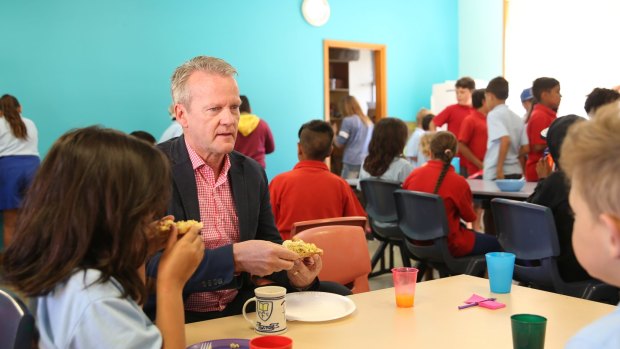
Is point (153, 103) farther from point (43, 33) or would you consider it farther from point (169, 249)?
point (169, 249)

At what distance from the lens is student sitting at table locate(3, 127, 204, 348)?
1.11 m

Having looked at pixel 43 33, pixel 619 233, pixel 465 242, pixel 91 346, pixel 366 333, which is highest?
pixel 43 33

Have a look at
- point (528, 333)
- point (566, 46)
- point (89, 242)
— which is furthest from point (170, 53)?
point (528, 333)

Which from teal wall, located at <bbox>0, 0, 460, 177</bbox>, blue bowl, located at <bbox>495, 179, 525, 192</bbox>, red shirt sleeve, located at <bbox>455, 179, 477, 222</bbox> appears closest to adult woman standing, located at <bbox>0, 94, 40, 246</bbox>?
teal wall, located at <bbox>0, 0, 460, 177</bbox>

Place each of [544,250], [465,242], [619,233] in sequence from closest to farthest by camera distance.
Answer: [619,233], [544,250], [465,242]

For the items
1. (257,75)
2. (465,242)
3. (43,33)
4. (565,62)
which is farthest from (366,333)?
(565,62)

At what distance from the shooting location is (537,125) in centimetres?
524

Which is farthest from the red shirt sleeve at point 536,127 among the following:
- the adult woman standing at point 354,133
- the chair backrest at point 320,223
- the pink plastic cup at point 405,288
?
the pink plastic cup at point 405,288

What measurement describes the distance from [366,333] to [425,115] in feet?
21.9

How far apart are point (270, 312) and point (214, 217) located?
0.58m

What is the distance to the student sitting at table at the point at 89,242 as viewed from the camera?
3.65 ft

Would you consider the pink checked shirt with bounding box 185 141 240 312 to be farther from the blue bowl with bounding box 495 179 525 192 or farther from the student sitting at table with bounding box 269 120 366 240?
the blue bowl with bounding box 495 179 525 192

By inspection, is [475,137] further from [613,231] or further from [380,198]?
[613,231]

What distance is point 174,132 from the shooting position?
545 cm
